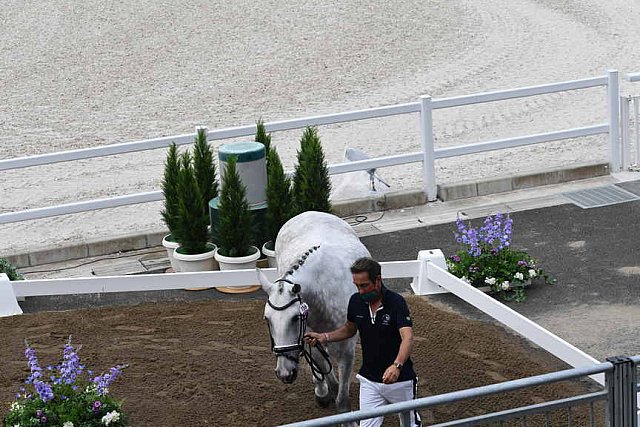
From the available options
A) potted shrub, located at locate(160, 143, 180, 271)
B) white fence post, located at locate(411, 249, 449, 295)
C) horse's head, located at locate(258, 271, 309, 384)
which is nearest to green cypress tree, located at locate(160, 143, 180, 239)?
potted shrub, located at locate(160, 143, 180, 271)

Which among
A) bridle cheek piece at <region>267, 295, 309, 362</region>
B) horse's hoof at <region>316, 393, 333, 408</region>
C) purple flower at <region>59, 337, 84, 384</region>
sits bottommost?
horse's hoof at <region>316, 393, 333, 408</region>

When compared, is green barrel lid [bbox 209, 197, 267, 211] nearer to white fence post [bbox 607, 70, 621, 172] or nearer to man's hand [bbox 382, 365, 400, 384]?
white fence post [bbox 607, 70, 621, 172]

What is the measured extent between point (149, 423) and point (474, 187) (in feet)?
23.1

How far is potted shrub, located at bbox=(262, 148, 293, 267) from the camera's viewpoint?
41.2ft

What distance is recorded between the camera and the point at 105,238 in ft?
45.8

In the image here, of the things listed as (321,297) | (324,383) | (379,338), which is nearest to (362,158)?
(324,383)

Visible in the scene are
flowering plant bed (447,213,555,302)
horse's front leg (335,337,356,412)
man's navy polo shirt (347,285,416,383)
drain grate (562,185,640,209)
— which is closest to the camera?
man's navy polo shirt (347,285,416,383)

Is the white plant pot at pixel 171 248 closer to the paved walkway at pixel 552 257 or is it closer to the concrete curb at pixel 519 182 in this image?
the paved walkway at pixel 552 257

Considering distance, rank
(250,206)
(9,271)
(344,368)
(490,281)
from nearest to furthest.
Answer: (344,368) → (490,281) → (9,271) → (250,206)

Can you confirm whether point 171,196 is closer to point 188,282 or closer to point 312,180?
point 188,282

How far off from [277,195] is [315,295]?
13.9ft

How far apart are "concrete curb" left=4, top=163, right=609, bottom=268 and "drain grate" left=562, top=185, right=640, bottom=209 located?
1.70 ft

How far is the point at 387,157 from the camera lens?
1492 centimetres

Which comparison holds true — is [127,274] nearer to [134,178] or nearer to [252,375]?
[252,375]
